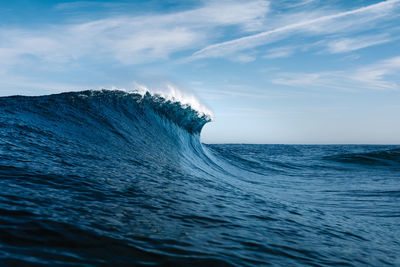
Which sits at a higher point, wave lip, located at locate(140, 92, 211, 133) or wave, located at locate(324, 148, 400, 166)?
wave lip, located at locate(140, 92, 211, 133)

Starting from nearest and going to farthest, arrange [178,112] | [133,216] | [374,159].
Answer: [133,216], [178,112], [374,159]

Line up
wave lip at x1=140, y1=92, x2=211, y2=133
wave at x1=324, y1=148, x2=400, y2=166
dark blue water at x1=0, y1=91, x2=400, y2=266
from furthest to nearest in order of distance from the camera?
1. wave at x1=324, y1=148, x2=400, y2=166
2. wave lip at x1=140, y1=92, x2=211, y2=133
3. dark blue water at x1=0, y1=91, x2=400, y2=266

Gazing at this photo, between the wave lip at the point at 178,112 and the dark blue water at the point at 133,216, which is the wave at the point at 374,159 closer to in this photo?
the wave lip at the point at 178,112

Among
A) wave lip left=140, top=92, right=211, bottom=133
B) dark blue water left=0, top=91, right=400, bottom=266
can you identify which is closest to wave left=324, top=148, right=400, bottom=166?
wave lip left=140, top=92, right=211, bottom=133

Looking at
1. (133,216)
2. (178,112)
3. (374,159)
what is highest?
(178,112)

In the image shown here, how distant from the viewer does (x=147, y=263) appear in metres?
2.05

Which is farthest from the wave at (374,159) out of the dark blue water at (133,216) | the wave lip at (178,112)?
the dark blue water at (133,216)

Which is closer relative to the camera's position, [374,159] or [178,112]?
[178,112]

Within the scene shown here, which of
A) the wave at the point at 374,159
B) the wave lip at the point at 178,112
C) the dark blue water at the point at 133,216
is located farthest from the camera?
the wave at the point at 374,159

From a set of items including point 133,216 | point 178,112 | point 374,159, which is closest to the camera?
point 133,216

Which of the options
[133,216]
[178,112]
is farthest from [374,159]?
[133,216]

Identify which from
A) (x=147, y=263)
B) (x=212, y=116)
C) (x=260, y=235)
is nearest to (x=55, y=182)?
(x=147, y=263)

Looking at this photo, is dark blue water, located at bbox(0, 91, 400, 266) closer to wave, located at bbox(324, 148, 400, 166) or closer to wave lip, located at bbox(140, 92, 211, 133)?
wave lip, located at bbox(140, 92, 211, 133)

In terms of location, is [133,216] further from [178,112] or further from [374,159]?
[374,159]
